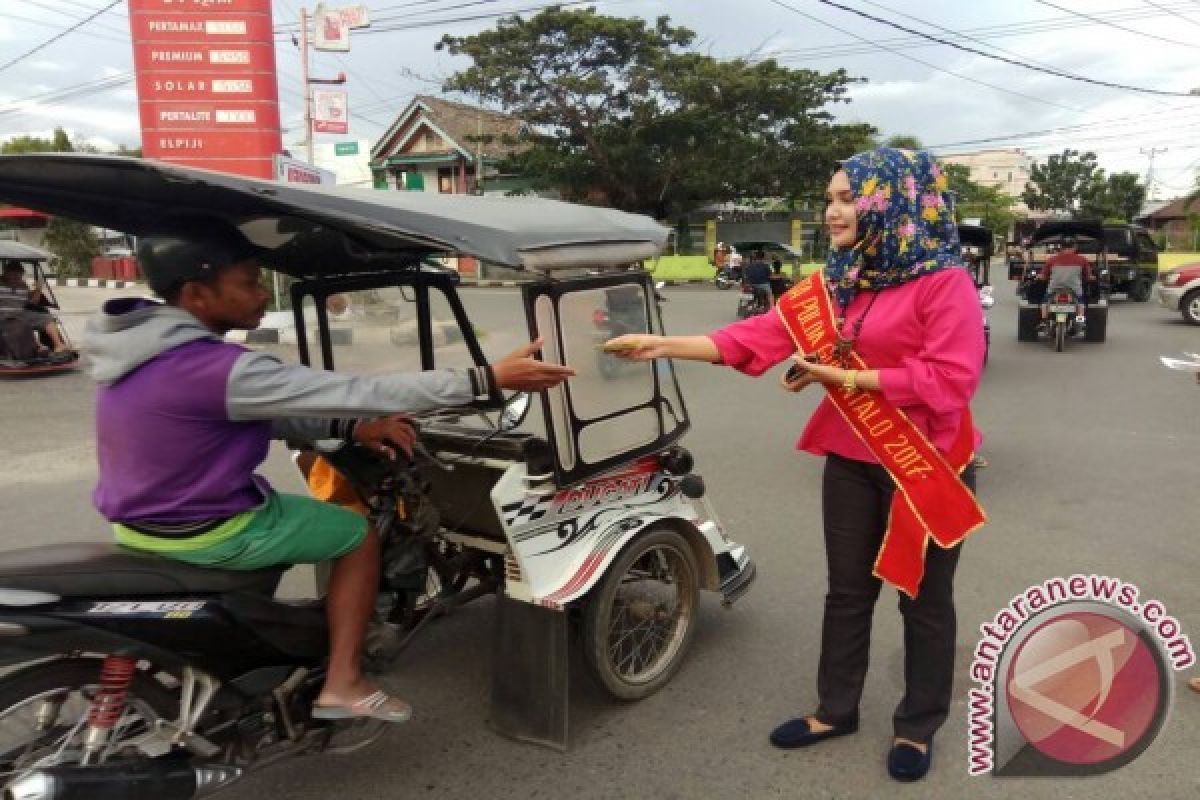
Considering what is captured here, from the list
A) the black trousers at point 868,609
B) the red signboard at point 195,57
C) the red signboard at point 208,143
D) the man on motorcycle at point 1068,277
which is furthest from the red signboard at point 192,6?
the black trousers at point 868,609

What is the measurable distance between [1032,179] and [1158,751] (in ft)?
275

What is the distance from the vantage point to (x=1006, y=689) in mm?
2818

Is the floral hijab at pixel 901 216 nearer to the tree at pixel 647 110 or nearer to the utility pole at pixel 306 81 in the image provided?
the utility pole at pixel 306 81

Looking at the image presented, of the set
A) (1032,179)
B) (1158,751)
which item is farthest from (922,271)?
(1032,179)

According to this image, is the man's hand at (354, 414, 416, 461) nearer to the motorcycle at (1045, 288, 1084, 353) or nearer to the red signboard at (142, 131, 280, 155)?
the motorcycle at (1045, 288, 1084, 353)

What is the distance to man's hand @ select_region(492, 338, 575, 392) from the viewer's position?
2.42 metres

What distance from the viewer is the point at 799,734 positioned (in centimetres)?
295

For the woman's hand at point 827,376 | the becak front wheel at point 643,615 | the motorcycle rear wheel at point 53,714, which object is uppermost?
the woman's hand at point 827,376

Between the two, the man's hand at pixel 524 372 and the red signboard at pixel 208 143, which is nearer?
the man's hand at pixel 524 372

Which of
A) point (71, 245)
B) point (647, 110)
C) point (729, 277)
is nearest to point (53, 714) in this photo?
point (729, 277)

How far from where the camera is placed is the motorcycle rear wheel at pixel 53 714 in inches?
84.8

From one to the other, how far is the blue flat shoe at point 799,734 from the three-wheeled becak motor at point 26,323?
10.9 metres

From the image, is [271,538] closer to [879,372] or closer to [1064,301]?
[879,372]

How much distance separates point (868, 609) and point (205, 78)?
44.8ft
